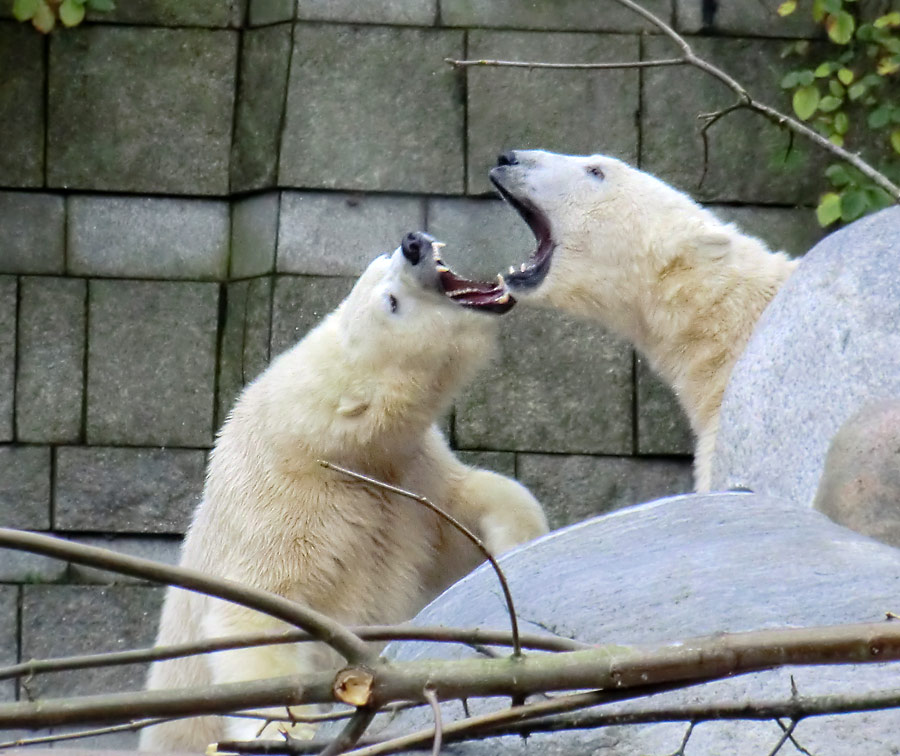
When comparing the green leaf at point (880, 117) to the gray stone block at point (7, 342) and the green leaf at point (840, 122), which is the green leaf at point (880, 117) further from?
the gray stone block at point (7, 342)

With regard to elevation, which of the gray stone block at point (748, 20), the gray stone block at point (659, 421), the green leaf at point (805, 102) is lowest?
the gray stone block at point (659, 421)

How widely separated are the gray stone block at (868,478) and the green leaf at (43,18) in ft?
11.6

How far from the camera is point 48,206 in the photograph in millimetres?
5336

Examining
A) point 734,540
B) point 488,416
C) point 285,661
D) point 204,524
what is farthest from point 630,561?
point 488,416

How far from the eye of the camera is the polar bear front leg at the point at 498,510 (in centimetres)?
371

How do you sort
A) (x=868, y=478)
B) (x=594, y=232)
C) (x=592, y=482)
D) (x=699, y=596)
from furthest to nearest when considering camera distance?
(x=592, y=482), (x=594, y=232), (x=868, y=478), (x=699, y=596)

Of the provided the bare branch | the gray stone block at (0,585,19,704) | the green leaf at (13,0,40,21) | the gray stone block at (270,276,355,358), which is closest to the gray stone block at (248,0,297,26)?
the green leaf at (13,0,40,21)

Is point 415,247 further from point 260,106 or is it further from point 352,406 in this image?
point 260,106

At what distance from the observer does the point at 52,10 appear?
527 centimetres

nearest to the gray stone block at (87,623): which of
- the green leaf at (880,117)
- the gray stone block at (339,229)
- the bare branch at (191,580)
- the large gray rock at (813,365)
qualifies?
the gray stone block at (339,229)

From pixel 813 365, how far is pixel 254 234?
8.05 ft

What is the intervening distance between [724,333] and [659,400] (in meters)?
1.07

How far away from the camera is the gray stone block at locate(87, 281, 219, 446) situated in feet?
17.4

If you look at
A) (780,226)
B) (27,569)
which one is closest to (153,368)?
(27,569)
